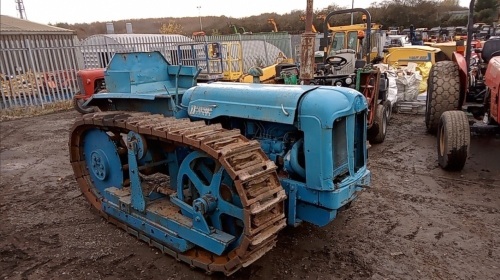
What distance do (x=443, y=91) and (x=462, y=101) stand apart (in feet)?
1.34

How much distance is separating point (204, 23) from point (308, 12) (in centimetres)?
4993

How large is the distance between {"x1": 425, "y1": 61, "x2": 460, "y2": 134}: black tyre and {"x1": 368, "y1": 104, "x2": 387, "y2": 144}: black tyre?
82 centimetres

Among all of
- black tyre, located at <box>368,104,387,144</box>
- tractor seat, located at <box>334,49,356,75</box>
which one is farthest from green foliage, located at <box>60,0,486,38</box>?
black tyre, located at <box>368,104,387,144</box>

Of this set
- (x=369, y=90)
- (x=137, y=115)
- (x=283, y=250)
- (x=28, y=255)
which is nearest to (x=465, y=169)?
(x=369, y=90)

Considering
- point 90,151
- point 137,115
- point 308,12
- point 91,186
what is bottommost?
point 91,186

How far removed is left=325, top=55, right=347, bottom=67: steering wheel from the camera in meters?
7.48

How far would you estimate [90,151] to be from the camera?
176 inches

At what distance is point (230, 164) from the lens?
2.84 m

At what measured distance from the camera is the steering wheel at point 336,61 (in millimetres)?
7476

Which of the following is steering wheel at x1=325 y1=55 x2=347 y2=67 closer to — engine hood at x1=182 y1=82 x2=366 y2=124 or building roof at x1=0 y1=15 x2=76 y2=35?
engine hood at x1=182 y1=82 x2=366 y2=124

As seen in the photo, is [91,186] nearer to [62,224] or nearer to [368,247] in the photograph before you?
[62,224]

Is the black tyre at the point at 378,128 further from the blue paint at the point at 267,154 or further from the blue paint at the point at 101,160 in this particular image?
the blue paint at the point at 101,160

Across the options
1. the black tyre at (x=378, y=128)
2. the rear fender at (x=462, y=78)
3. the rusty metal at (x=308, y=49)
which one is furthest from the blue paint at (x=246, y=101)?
the rear fender at (x=462, y=78)

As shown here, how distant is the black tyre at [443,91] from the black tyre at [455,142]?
125cm
